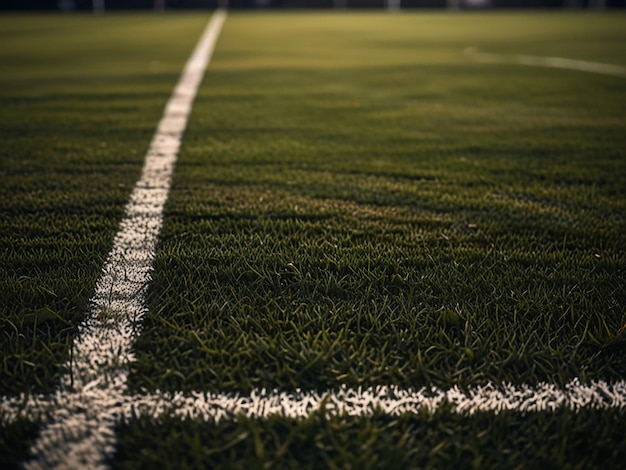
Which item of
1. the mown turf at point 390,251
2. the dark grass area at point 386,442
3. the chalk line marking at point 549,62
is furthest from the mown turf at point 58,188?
the chalk line marking at point 549,62

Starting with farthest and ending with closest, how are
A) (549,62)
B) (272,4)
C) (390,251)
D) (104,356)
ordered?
(272,4), (549,62), (390,251), (104,356)

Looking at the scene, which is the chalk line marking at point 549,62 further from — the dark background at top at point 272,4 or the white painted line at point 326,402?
the dark background at top at point 272,4

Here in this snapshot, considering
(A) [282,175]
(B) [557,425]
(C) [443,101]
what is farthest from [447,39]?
(B) [557,425]

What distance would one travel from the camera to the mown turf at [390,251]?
1.61 meters

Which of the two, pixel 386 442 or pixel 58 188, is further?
pixel 58 188

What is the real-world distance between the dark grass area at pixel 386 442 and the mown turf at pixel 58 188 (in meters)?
0.41

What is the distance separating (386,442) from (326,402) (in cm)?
19

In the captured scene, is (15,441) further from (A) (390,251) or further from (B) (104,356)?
(A) (390,251)

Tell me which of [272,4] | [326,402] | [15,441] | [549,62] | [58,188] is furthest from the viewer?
[272,4]

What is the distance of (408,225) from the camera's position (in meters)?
2.58

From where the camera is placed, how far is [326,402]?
4.73ft

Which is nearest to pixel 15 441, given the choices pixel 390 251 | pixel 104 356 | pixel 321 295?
pixel 104 356

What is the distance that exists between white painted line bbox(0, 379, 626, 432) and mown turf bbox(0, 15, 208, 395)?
0.12 metres

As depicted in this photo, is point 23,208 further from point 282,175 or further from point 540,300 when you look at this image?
point 540,300
